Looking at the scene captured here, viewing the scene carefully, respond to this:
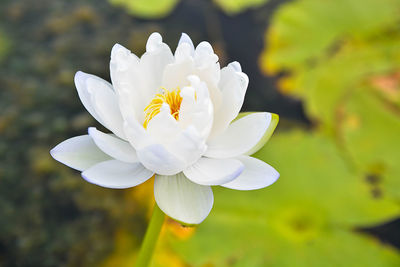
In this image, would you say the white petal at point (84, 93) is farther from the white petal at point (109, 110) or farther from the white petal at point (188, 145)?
the white petal at point (188, 145)

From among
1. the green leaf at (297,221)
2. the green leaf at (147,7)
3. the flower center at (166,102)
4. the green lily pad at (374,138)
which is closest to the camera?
the flower center at (166,102)

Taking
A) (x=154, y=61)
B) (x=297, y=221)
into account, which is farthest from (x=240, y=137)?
(x=297, y=221)

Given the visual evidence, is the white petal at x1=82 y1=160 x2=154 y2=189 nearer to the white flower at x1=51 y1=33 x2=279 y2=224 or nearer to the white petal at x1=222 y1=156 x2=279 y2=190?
the white flower at x1=51 y1=33 x2=279 y2=224

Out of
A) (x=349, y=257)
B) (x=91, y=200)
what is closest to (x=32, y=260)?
(x=91, y=200)

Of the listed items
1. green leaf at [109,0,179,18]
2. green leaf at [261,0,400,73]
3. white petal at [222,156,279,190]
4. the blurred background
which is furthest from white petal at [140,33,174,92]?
green leaf at [109,0,179,18]

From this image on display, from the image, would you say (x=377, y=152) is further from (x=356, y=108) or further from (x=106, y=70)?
(x=106, y=70)

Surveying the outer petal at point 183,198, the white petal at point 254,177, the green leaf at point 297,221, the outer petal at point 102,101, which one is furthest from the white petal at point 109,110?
the green leaf at point 297,221

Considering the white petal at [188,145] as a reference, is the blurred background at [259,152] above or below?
below
